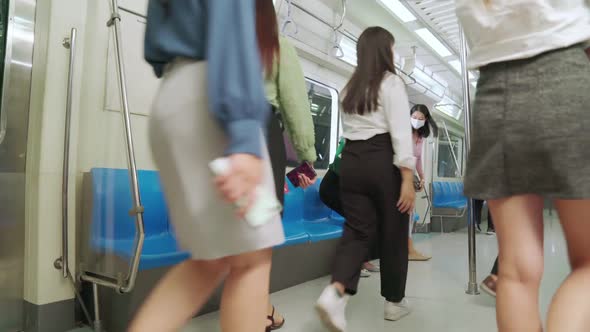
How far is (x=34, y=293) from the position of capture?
6.03ft

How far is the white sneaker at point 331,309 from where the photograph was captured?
5.31 feet

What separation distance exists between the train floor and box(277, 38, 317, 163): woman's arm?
86 cm

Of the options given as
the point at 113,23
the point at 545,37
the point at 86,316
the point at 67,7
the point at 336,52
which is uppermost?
the point at 336,52

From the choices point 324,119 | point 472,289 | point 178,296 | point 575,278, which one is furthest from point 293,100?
point 324,119

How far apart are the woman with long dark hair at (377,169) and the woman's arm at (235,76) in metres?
1.18

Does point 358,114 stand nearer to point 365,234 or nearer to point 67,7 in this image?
point 365,234

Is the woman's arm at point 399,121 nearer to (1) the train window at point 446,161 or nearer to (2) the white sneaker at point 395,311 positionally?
(2) the white sneaker at point 395,311

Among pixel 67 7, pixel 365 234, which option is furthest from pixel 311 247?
pixel 67 7

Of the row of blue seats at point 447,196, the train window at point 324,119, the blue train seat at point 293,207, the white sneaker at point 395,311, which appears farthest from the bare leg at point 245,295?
the row of blue seats at point 447,196

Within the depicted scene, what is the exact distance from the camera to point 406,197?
1.80 m

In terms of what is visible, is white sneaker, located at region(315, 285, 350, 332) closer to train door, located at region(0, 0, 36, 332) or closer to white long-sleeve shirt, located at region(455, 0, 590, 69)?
white long-sleeve shirt, located at region(455, 0, 590, 69)

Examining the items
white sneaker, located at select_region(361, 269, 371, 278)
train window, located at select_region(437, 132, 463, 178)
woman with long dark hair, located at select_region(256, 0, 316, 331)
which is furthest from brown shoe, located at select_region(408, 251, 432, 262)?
train window, located at select_region(437, 132, 463, 178)

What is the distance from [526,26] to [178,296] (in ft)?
3.40

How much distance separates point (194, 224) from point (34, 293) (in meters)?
1.58
